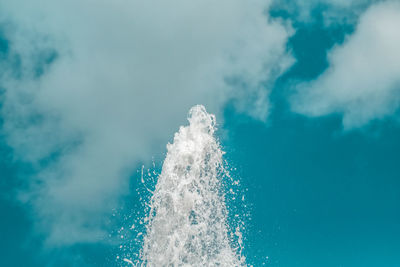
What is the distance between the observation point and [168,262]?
129ft

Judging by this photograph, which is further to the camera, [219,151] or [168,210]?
[219,151]

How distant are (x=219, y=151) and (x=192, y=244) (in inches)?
358

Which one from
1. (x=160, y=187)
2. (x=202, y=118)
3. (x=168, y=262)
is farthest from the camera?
(x=202, y=118)

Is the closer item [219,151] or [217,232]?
[217,232]

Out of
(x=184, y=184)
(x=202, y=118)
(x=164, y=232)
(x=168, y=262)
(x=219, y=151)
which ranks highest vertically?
(x=202, y=118)

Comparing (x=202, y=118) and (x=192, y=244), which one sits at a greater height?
(x=202, y=118)

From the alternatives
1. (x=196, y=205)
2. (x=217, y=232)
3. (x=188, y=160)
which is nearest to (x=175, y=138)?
(x=188, y=160)

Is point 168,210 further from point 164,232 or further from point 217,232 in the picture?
point 217,232

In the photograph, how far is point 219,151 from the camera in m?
44.1

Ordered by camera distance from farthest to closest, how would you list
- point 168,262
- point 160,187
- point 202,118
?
point 202,118, point 160,187, point 168,262

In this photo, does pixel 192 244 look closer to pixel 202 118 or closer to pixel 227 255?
pixel 227 255

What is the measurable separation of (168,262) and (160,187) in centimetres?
657

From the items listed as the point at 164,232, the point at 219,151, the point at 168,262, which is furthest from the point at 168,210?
the point at 219,151

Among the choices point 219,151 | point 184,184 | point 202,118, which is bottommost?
point 184,184
